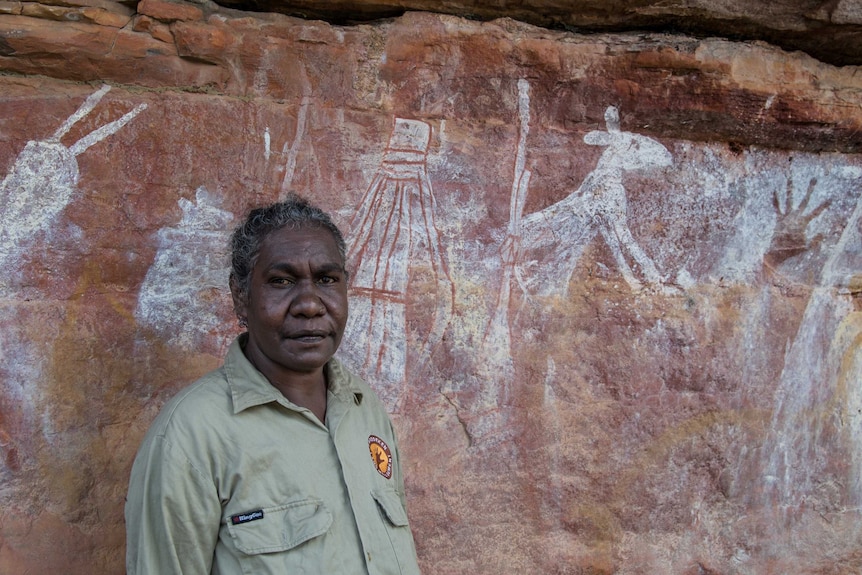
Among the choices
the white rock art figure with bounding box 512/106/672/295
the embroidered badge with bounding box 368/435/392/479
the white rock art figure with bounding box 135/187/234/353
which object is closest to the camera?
the embroidered badge with bounding box 368/435/392/479

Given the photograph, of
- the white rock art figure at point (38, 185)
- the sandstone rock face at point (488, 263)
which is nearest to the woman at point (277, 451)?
the sandstone rock face at point (488, 263)

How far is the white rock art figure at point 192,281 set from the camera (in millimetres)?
2609

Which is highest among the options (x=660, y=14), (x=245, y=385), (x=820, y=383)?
(x=660, y=14)

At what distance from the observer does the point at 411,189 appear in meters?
2.89

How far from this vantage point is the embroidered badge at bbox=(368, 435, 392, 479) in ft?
6.52

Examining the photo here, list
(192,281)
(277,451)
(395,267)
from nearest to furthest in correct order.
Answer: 1. (277,451)
2. (192,281)
3. (395,267)

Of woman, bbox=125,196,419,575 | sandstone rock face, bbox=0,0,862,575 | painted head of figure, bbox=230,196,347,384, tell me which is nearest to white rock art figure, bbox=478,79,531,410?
sandstone rock face, bbox=0,0,862,575

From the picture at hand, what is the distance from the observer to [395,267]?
9.40ft

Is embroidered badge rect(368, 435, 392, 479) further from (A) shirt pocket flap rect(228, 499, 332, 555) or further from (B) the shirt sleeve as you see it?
(B) the shirt sleeve

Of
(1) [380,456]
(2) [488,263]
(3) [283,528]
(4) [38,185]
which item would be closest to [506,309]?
(2) [488,263]

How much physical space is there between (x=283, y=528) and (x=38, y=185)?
1594mm

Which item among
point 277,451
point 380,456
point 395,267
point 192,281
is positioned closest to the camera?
point 277,451

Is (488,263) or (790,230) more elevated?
(790,230)

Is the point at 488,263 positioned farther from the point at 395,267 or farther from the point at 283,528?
the point at 283,528
